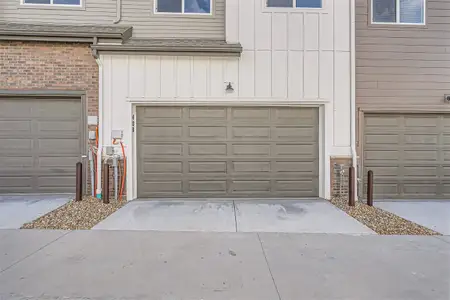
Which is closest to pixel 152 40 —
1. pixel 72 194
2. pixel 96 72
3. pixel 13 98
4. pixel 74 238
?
pixel 96 72

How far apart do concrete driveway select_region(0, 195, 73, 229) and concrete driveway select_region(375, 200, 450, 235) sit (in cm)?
750

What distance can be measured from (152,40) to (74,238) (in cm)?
507

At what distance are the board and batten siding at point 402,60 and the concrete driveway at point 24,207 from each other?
7902 mm

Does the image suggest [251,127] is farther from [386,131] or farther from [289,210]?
[386,131]

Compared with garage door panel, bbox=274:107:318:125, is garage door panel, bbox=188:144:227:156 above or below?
below

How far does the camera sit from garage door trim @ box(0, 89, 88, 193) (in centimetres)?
751

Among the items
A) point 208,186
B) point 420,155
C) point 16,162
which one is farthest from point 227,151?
point 16,162

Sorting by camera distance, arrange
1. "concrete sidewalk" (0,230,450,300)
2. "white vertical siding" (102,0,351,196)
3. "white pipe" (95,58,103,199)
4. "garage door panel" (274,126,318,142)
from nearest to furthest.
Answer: "concrete sidewalk" (0,230,450,300), "white pipe" (95,58,103,199), "white vertical siding" (102,0,351,196), "garage door panel" (274,126,318,142)

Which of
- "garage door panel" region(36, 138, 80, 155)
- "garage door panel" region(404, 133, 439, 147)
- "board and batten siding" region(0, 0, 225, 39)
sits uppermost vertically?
"board and batten siding" region(0, 0, 225, 39)

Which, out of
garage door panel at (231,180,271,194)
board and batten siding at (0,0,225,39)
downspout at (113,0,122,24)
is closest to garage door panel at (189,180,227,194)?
garage door panel at (231,180,271,194)

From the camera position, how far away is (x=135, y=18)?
7.85 m

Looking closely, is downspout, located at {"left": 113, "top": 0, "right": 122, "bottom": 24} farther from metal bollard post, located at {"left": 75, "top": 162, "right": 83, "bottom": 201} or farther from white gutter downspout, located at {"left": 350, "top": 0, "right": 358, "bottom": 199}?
white gutter downspout, located at {"left": 350, "top": 0, "right": 358, "bottom": 199}

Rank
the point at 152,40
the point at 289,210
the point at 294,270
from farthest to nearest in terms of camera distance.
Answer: the point at 152,40, the point at 289,210, the point at 294,270

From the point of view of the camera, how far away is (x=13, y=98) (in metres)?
7.67
